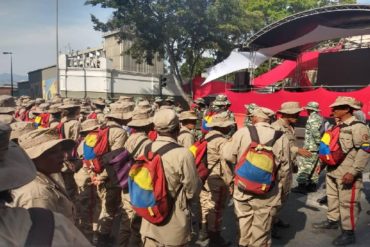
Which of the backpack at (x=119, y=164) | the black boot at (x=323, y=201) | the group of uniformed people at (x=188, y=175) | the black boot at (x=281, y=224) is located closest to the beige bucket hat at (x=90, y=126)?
the group of uniformed people at (x=188, y=175)

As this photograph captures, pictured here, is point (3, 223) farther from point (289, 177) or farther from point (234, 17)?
point (234, 17)

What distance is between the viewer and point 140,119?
17.3ft

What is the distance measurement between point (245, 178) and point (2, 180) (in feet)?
9.70

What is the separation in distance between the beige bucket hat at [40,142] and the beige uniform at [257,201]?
6.62ft

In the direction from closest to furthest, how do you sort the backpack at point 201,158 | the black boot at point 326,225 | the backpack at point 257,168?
the backpack at point 257,168 → the backpack at point 201,158 → the black boot at point 326,225

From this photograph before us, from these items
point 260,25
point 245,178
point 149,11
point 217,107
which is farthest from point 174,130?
point 260,25

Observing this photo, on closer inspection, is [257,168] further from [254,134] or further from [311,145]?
[311,145]

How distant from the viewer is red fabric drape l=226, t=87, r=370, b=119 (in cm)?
1033

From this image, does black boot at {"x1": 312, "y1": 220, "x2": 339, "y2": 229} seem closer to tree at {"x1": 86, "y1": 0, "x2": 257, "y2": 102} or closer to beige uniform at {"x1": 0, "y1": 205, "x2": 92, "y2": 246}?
beige uniform at {"x1": 0, "y1": 205, "x2": 92, "y2": 246}

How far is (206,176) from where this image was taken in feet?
16.7

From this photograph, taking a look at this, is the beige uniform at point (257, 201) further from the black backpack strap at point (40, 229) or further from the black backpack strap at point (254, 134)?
the black backpack strap at point (40, 229)

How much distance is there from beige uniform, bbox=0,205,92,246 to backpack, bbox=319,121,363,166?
4.15 meters

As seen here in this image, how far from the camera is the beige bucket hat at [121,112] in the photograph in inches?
238

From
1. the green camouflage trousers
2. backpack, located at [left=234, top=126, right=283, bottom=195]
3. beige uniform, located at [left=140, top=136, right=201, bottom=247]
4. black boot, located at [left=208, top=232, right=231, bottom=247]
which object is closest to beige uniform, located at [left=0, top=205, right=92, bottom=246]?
beige uniform, located at [left=140, top=136, right=201, bottom=247]
